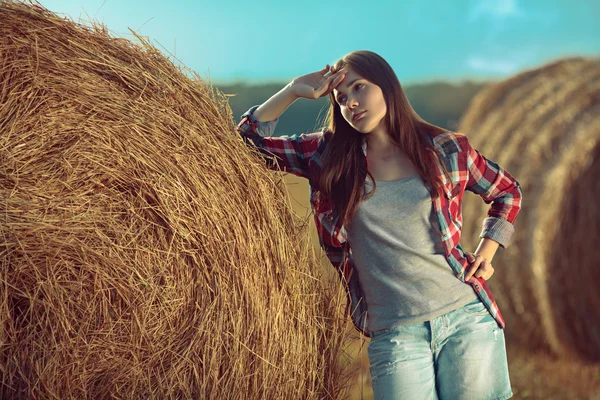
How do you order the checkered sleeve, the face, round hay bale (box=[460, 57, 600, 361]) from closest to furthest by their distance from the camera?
the face, the checkered sleeve, round hay bale (box=[460, 57, 600, 361])

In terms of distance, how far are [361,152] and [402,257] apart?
0.35 metres

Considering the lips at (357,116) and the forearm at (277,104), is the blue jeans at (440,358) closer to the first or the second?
the lips at (357,116)

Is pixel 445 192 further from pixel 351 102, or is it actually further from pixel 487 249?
pixel 351 102

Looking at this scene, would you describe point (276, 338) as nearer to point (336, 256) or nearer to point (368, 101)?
point (336, 256)

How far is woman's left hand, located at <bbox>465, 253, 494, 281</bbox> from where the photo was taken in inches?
85.8

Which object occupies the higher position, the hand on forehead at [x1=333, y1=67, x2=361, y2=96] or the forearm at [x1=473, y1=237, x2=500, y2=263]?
the hand on forehead at [x1=333, y1=67, x2=361, y2=96]

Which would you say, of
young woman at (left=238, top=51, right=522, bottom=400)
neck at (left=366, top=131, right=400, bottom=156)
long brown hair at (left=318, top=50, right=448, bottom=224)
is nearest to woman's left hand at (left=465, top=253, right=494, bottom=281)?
young woman at (left=238, top=51, right=522, bottom=400)

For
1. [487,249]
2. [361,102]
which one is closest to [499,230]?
[487,249]

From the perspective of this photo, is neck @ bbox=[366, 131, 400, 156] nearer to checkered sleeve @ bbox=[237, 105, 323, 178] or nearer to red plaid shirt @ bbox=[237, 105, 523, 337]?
red plaid shirt @ bbox=[237, 105, 523, 337]

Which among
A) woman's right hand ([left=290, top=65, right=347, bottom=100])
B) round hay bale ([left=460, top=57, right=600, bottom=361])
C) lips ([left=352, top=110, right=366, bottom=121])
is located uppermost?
woman's right hand ([left=290, top=65, right=347, bottom=100])

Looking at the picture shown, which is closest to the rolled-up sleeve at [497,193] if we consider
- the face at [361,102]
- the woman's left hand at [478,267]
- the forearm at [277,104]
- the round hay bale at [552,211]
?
the woman's left hand at [478,267]

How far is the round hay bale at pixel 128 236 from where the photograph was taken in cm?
206

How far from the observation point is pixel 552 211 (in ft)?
13.1

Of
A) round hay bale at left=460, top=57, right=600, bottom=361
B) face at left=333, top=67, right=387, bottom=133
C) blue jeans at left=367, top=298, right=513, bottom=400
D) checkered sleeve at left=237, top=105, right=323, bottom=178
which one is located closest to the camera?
blue jeans at left=367, top=298, right=513, bottom=400
